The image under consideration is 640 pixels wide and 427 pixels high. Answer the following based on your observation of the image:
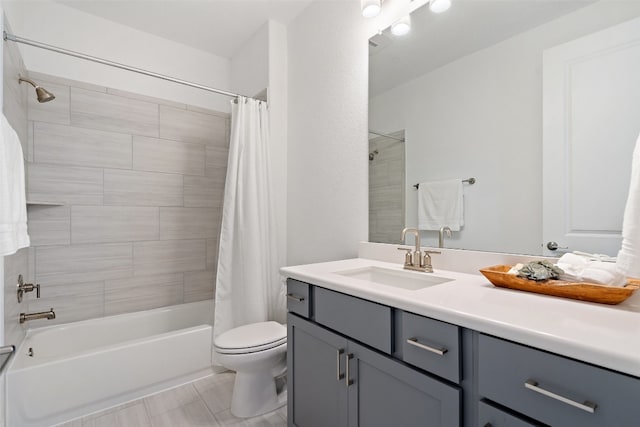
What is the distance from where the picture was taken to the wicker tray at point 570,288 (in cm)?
84

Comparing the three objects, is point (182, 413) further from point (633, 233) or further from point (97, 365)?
point (633, 233)

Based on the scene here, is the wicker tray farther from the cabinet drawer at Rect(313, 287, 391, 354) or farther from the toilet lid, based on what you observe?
the toilet lid

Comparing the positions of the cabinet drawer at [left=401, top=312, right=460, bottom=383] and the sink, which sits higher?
the sink

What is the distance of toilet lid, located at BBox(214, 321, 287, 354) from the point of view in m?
1.68

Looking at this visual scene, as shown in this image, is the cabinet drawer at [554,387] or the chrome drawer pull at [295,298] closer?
the cabinet drawer at [554,387]

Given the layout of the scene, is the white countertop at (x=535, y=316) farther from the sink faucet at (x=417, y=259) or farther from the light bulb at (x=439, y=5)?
the light bulb at (x=439, y=5)

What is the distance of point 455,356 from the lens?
2.68 feet

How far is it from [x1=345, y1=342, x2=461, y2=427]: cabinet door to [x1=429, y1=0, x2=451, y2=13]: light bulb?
155cm

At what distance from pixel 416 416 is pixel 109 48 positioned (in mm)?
3074

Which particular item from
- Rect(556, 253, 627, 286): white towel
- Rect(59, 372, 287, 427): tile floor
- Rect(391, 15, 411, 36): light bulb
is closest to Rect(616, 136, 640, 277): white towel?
Rect(556, 253, 627, 286): white towel

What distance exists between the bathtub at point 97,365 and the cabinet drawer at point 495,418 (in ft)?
6.19

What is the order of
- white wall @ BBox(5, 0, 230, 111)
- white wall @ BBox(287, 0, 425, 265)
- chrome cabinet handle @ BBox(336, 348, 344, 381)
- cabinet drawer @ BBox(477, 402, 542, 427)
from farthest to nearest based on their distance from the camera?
white wall @ BBox(5, 0, 230, 111) → white wall @ BBox(287, 0, 425, 265) → chrome cabinet handle @ BBox(336, 348, 344, 381) → cabinet drawer @ BBox(477, 402, 542, 427)

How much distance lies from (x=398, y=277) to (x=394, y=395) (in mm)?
554

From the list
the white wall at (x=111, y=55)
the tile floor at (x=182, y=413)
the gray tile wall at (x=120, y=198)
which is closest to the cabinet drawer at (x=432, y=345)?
the tile floor at (x=182, y=413)
